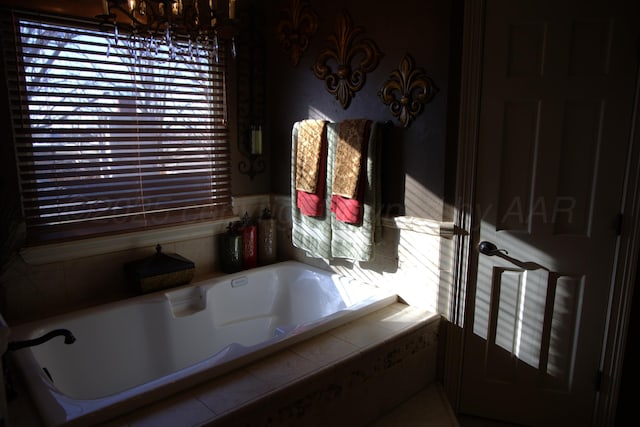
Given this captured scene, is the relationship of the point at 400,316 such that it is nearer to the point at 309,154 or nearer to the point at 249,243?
the point at 309,154

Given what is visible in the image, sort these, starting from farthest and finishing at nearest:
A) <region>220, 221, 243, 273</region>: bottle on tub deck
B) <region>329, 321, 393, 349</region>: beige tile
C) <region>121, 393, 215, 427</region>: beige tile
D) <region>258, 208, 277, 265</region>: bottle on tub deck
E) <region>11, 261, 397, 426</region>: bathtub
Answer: <region>258, 208, 277, 265</region>: bottle on tub deck < <region>220, 221, 243, 273</region>: bottle on tub deck < <region>329, 321, 393, 349</region>: beige tile < <region>11, 261, 397, 426</region>: bathtub < <region>121, 393, 215, 427</region>: beige tile

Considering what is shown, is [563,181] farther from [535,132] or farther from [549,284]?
[549,284]

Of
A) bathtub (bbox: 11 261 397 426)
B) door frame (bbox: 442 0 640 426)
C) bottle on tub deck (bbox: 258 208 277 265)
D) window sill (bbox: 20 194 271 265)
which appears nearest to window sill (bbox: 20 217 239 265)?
window sill (bbox: 20 194 271 265)

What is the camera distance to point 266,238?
2912 mm

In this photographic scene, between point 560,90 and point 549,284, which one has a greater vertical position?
point 560,90

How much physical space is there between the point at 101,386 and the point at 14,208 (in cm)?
89

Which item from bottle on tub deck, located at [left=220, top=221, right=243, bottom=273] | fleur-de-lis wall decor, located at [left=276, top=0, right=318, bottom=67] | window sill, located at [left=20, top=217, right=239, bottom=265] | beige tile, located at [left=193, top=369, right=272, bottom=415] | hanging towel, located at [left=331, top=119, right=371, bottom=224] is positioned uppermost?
fleur-de-lis wall decor, located at [left=276, top=0, right=318, bottom=67]

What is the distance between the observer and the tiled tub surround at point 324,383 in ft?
4.66

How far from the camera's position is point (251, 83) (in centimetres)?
284

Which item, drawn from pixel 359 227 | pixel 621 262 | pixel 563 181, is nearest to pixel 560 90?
pixel 563 181

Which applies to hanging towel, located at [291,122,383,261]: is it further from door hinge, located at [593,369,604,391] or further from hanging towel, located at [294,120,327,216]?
door hinge, located at [593,369,604,391]

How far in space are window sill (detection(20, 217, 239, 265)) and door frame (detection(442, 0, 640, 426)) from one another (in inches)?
56.9

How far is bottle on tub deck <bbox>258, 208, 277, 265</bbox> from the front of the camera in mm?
2904

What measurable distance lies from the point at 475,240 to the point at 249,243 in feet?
4.60
